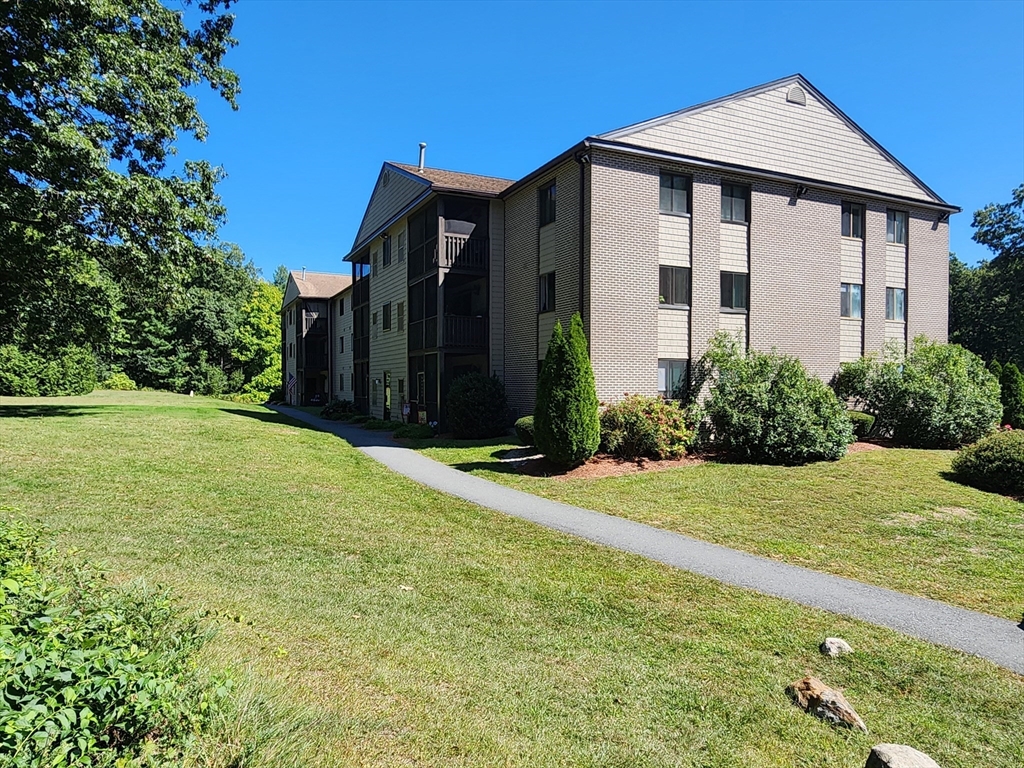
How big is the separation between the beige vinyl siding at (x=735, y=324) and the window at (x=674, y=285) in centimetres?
145

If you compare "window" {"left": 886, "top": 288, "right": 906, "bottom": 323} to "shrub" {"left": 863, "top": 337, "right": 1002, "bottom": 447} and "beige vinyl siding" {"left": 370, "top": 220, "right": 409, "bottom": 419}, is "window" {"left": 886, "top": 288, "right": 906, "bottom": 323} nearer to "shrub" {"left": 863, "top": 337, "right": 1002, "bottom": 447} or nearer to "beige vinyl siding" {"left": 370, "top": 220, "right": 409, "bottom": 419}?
"shrub" {"left": 863, "top": 337, "right": 1002, "bottom": 447}

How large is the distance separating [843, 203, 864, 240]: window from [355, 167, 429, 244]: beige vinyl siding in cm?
1504

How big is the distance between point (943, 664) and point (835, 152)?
2098cm

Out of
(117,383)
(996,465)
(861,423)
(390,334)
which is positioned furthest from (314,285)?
(996,465)

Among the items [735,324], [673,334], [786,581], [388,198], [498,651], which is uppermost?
[388,198]

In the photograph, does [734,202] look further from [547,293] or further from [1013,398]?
[1013,398]

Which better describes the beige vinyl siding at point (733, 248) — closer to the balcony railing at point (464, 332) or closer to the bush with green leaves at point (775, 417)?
the bush with green leaves at point (775, 417)

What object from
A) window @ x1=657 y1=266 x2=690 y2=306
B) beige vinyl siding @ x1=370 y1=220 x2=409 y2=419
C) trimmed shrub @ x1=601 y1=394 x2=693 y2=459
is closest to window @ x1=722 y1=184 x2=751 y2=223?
window @ x1=657 y1=266 x2=690 y2=306

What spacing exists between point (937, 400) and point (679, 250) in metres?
8.41

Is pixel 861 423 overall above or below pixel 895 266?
below

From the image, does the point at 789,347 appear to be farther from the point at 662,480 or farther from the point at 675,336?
the point at 662,480

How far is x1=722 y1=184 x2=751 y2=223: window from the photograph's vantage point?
18703 millimetres

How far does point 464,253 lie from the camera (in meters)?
21.3

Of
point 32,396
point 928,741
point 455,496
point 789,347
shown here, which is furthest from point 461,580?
point 32,396
